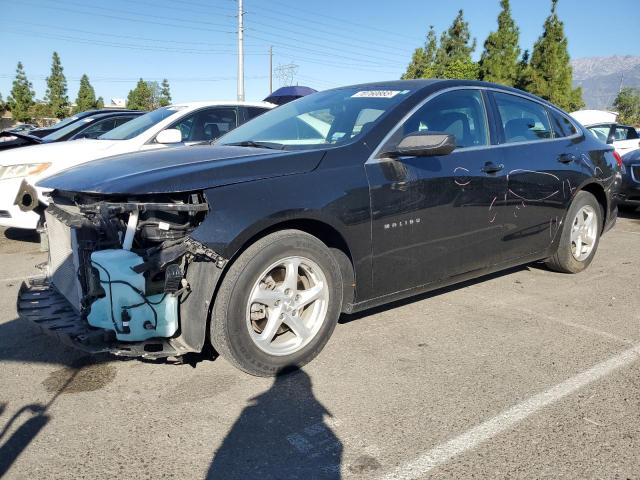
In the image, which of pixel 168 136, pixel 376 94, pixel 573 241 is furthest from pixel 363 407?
pixel 168 136

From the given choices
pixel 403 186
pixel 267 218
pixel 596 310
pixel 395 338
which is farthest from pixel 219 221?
pixel 596 310

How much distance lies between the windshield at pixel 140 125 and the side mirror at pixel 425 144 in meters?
4.32

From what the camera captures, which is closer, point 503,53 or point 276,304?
point 276,304

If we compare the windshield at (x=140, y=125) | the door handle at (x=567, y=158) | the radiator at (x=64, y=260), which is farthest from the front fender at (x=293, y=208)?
the windshield at (x=140, y=125)

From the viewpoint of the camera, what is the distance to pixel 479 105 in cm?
394

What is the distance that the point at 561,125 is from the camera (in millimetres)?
4676

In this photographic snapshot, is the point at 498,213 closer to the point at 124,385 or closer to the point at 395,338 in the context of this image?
the point at 395,338

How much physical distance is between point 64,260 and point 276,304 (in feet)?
4.24

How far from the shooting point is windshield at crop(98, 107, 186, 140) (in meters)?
6.55

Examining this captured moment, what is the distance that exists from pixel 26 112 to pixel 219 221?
59307mm

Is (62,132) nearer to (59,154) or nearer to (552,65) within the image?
(59,154)

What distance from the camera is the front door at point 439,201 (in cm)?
321

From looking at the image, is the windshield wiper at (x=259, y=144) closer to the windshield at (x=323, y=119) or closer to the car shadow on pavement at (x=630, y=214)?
the windshield at (x=323, y=119)

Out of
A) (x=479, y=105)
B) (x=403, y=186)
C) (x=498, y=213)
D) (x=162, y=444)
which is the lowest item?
(x=162, y=444)
